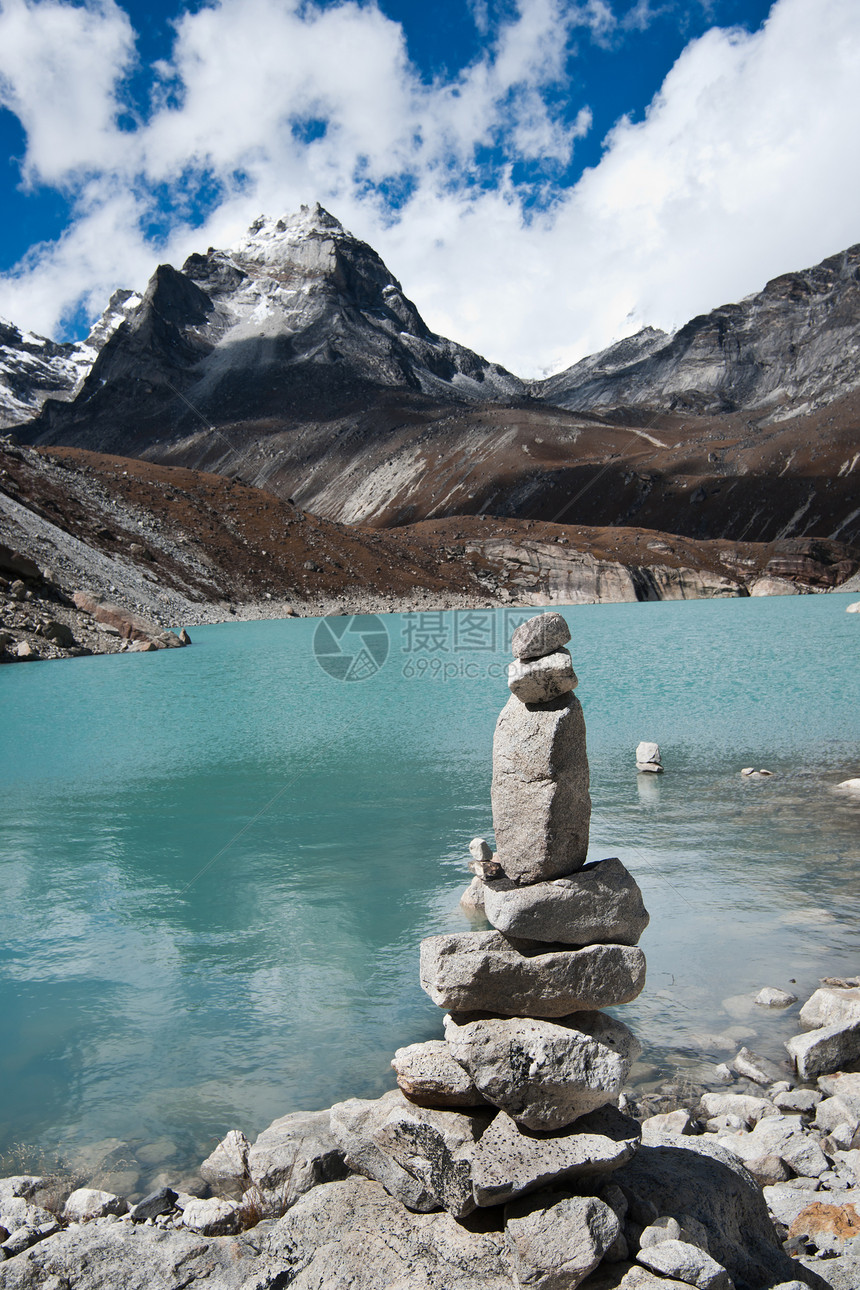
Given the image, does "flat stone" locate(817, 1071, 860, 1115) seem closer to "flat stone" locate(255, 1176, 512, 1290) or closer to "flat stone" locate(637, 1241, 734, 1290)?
"flat stone" locate(637, 1241, 734, 1290)

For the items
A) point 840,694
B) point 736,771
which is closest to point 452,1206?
point 736,771

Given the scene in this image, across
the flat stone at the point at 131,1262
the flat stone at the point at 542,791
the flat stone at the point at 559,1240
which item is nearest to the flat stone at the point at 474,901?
the flat stone at the point at 542,791

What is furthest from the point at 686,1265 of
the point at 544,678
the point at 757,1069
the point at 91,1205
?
the point at 91,1205

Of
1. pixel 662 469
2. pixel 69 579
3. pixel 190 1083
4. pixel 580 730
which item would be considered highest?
pixel 662 469

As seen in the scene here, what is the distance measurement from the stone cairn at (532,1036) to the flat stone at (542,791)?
0.04ft

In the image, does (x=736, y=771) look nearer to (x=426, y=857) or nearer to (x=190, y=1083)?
(x=426, y=857)

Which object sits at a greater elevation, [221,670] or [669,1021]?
[221,670]

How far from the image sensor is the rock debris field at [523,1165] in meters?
4.94

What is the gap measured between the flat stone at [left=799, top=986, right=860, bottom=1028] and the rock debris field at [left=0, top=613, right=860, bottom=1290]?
1.14 m

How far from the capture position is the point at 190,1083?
845cm

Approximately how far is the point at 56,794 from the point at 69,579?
159 ft

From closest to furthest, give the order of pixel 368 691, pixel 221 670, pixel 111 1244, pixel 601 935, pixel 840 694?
1. pixel 111 1244
2. pixel 601 935
3. pixel 840 694
4. pixel 368 691
5. pixel 221 670

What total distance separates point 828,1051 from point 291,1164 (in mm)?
5147

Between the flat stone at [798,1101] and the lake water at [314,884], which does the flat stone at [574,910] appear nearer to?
the flat stone at [798,1101]
